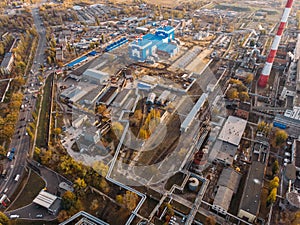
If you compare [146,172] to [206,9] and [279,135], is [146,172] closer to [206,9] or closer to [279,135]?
[279,135]

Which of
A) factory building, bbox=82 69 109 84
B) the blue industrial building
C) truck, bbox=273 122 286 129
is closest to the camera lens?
truck, bbox=273 122 286 129

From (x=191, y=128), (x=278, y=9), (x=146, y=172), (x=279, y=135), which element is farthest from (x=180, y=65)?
(x=278, y=9)

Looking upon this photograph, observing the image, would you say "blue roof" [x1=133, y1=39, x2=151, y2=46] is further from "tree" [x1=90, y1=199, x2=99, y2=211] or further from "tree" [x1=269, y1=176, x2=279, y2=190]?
"tree" [x1=269, y1=176, x2=279, y2=190]

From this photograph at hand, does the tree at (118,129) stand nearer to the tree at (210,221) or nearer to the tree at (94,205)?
the tree at (94,205)

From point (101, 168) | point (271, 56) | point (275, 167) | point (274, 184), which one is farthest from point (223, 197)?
point (271, 56)

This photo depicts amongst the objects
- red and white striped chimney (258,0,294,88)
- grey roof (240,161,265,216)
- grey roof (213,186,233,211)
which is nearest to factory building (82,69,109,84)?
grey roof (213,186,233,211)

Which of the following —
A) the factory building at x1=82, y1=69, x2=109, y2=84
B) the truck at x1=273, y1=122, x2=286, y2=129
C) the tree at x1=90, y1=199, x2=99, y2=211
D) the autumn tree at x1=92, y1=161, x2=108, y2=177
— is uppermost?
the factory building at x1=82, y1=69, x2=109, y2=84

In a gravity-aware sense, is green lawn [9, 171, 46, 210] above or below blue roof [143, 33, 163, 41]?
below
